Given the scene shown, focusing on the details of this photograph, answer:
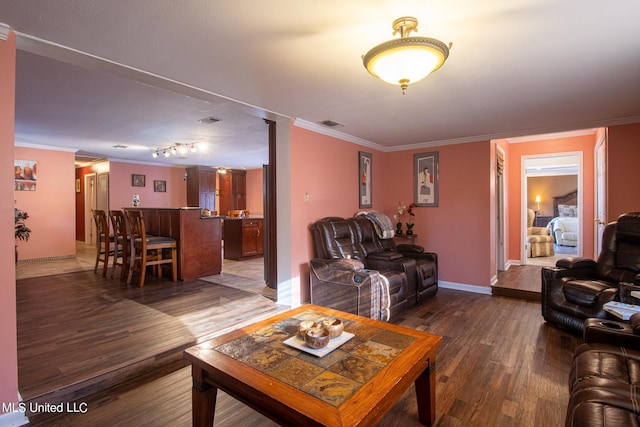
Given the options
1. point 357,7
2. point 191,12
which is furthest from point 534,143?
point 191,12

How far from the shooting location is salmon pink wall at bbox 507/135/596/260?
5332 mm

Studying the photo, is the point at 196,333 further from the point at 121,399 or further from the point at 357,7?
the point at 357,7

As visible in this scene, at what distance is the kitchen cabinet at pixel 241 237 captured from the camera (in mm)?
6688

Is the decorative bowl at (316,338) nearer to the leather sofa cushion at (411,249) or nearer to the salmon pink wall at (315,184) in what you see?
the salmon pink wall at (315,184)

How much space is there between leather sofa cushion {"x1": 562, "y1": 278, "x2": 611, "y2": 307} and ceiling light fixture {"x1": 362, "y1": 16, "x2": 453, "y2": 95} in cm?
263

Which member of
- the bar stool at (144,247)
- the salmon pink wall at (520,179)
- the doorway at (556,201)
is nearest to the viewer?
the bar stool at (144,247)

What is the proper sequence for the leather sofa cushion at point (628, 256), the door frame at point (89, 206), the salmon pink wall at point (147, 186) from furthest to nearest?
the door frame at point (89, 206) → the salmon pink wall at point (147, 186) → the leather sofa cushion at point (628, 256)

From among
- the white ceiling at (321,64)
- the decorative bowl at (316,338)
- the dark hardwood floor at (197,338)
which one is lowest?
the dark hardwood floor at (197,338)

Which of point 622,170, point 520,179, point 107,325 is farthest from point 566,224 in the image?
point 107,325

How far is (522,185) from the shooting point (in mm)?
5977

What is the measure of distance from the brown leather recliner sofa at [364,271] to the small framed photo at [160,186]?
629 cm

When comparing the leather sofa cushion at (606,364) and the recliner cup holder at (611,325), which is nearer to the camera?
the leather sofa cushion at (606,364)

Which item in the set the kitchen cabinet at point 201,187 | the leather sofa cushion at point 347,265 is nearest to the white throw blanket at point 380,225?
the leather sofa cushion at point 347,265

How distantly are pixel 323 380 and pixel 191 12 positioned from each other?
6.49 feet
